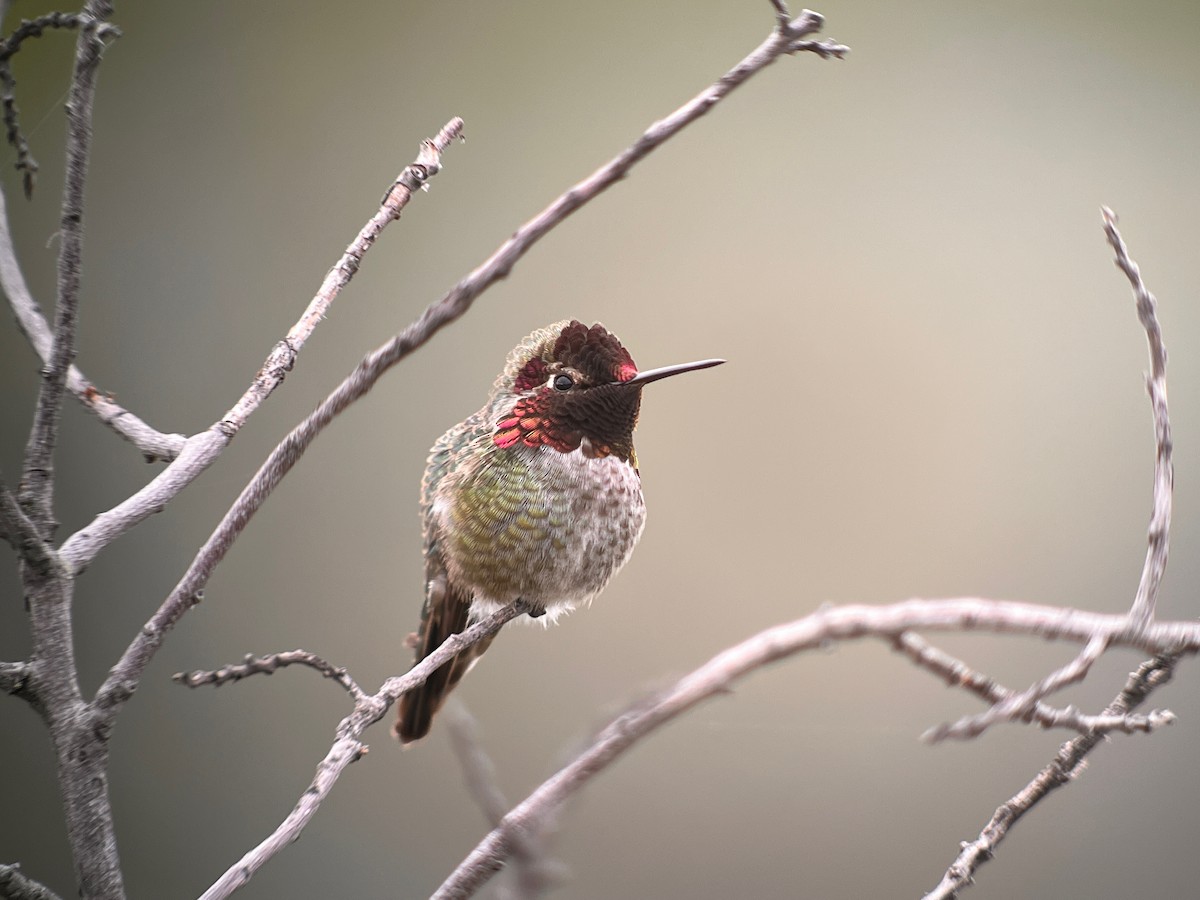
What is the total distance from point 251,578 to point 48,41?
82 cm

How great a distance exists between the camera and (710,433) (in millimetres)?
1502

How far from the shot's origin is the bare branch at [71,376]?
68 centimetres

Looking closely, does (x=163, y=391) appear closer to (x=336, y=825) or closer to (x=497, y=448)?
(x=336, y=825)

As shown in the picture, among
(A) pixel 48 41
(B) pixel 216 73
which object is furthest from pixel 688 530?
(A) pixel 48 41

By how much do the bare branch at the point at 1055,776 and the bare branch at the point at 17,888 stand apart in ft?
1.91

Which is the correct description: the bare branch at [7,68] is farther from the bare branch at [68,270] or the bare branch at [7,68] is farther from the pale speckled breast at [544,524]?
the pale speckled breast at [544,524]

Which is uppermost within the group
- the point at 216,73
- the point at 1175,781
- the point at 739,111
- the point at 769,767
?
the point at 216,73

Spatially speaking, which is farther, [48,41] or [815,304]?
[815,304]

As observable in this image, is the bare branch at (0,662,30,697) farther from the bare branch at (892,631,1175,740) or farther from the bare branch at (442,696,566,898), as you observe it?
the bare branch at (892,631,1175,740)

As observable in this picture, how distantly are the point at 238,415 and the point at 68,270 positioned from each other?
6.1 inches

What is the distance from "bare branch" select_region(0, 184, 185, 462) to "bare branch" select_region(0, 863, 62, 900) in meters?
0.28

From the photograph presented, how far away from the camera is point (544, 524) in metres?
0.88

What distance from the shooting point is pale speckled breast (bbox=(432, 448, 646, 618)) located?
875 mm

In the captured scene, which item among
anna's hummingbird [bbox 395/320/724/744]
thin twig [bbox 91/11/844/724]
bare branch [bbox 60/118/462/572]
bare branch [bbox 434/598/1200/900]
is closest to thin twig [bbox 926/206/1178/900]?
bare branch [bbox 434/598/1200/900]
